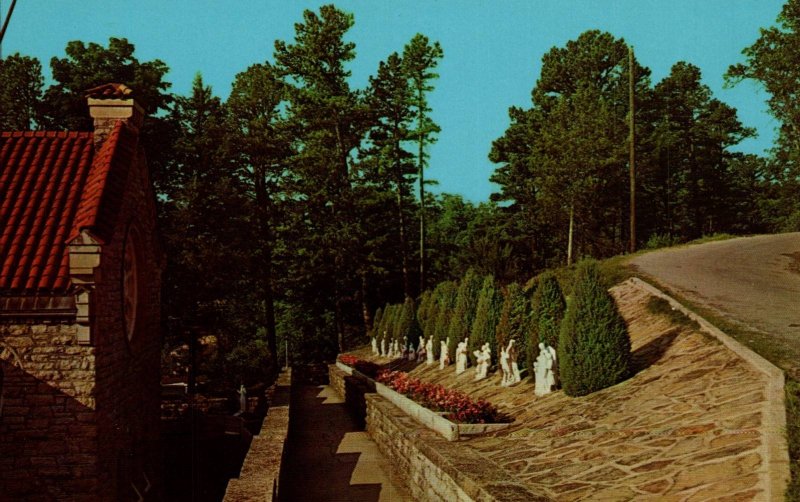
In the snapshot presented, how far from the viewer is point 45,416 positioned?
11.2 metres

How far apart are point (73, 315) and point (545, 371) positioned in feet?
29.1

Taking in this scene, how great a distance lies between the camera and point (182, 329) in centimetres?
2980

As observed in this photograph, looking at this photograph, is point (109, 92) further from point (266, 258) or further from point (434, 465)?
point (266, 258)

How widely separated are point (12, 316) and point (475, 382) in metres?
10.5

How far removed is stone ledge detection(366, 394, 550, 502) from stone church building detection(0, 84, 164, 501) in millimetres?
5501

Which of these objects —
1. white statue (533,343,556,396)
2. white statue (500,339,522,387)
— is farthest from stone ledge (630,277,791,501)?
white statue (500,339,522,387)

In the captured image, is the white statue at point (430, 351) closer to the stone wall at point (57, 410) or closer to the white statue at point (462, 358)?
the white statue at point (462, 358)

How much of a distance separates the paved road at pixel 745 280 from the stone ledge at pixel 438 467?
512 cm

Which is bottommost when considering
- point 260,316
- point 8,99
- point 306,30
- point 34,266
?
point 260,316

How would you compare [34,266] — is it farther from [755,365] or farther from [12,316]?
[755,365]

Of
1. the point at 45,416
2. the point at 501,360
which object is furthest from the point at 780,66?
the point at 45,416

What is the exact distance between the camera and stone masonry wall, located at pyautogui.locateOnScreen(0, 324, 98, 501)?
11141mm

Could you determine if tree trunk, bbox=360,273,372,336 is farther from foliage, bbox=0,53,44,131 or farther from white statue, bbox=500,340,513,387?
white statue, bbox=500,340,513,387

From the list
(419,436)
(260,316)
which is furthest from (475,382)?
(260,316)
